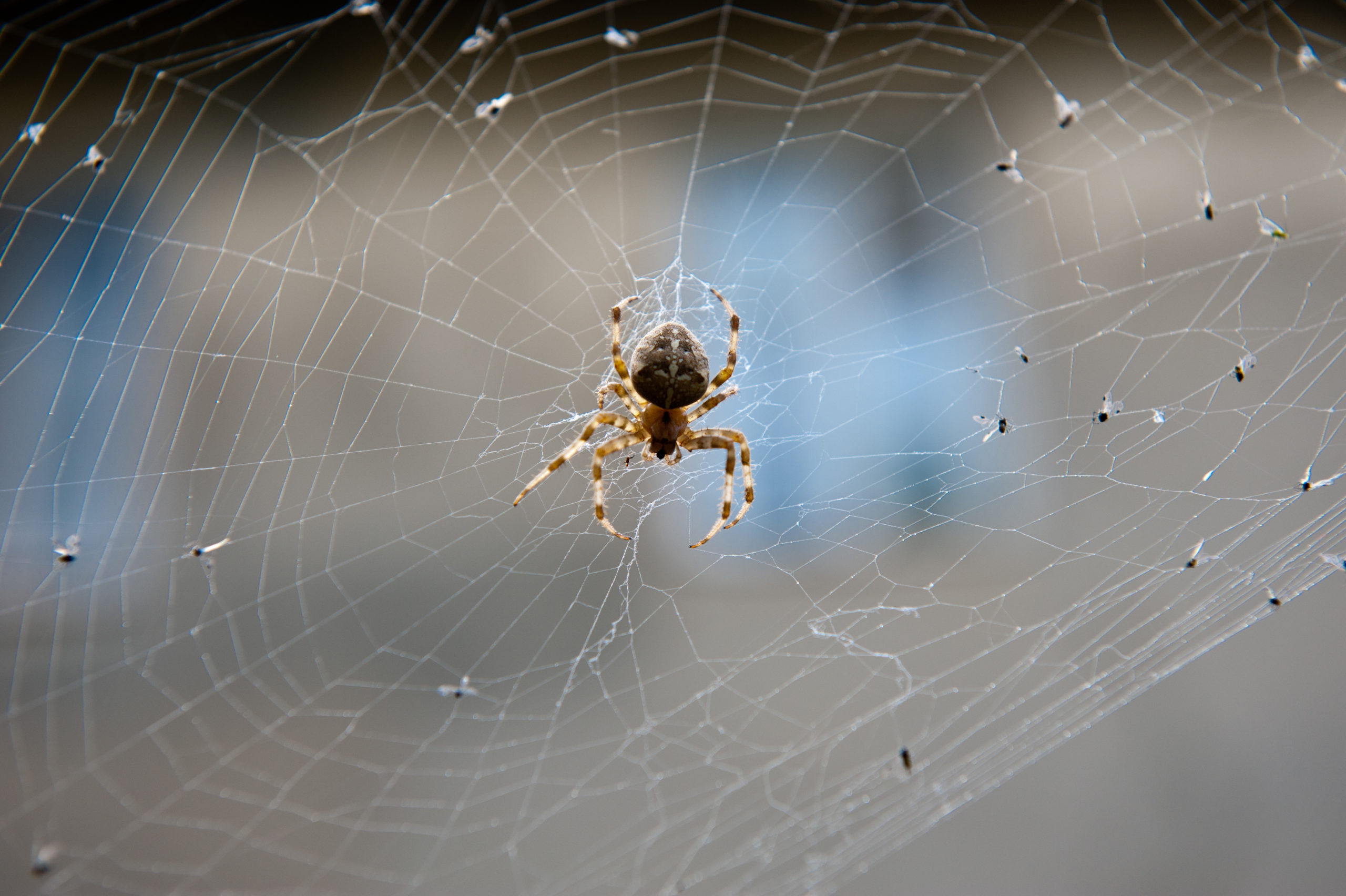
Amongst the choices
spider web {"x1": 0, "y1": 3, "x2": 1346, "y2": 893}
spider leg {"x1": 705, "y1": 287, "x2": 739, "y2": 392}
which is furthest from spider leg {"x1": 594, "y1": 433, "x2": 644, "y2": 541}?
spider web {"x1": 0, "y1": 3, "x2": 1346, "y2": 893}

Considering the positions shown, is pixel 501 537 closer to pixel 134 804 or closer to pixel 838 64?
pixel 134 804

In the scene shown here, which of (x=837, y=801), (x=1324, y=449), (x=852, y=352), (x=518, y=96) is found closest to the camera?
(x=837, y=801)

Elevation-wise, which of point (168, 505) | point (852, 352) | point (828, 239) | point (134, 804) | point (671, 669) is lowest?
point (134, 804)

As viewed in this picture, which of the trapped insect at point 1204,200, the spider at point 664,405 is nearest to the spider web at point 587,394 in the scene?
the trapped insect at point 1204,200

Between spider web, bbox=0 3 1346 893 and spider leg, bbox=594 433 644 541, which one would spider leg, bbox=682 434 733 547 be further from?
A: spider web, bbox=0 3 1346 893

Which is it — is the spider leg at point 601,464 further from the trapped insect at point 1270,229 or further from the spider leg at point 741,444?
the trapped insect at point 1270,229

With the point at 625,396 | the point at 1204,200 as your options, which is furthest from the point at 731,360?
the point at 1204,200

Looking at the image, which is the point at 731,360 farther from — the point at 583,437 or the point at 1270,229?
Result: the point at 1270,229

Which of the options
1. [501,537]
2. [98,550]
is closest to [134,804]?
[98,550]
